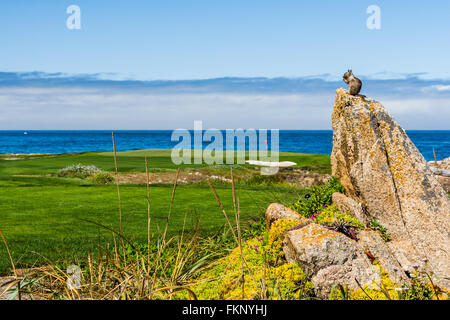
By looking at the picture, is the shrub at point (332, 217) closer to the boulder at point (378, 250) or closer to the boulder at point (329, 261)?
the boulder at point (378, 250)

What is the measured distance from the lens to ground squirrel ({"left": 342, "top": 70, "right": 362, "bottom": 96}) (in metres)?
7.13

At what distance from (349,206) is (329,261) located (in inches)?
97.5

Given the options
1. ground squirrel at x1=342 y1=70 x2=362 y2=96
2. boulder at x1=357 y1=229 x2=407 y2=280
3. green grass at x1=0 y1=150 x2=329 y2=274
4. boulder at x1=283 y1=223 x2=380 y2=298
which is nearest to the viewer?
boulder at x1=283 y1=223 x2=380 y2=298

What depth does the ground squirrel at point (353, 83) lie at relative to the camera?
713 centimetres

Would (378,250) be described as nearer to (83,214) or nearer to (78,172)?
(83,214)

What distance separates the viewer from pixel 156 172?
69.7ft

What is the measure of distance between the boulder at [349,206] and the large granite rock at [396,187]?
0.39ft

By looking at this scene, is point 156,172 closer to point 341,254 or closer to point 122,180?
point 122,180

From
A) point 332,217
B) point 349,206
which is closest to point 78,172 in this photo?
point 332,217

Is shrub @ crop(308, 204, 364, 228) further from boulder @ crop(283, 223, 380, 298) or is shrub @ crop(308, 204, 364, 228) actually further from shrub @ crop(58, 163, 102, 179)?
shrub @ crop(58, 163, 102, 179)

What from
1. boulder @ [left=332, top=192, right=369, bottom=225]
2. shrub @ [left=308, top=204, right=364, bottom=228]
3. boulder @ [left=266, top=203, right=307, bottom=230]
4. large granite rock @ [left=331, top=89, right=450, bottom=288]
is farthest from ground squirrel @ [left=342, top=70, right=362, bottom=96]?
boulder @ [left=266, top=203, right=307, bottom=230]

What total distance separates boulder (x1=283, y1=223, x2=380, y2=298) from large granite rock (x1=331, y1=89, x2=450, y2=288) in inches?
68.9
